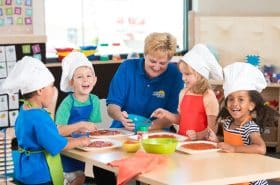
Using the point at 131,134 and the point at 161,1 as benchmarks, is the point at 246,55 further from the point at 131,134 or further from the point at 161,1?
the point at 131,134

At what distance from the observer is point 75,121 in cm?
306

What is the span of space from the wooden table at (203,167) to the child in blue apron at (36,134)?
0.33 feet

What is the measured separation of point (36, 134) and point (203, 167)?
2.47 feet

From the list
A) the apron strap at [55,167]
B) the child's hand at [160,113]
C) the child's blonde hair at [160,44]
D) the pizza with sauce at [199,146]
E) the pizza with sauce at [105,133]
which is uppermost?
the child's blonde hair at [160,44]

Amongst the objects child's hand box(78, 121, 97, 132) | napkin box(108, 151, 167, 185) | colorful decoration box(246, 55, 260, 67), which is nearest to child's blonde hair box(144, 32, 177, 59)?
child's hand box(78, 121, 97, 132)

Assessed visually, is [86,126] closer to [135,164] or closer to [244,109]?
[135,164]

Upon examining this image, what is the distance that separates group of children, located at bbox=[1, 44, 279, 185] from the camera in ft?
8.55

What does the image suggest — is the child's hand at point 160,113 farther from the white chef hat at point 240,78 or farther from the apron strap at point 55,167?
the apron strap at point 55,167

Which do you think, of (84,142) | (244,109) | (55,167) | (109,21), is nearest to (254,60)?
(109,21)

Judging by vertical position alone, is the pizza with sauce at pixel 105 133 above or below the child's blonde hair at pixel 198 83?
below

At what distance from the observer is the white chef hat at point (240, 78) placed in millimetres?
2658

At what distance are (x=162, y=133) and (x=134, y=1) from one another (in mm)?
2879

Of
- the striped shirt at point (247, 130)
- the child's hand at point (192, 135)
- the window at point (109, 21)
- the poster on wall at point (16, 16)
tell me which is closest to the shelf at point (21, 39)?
the poster on wall at point (16, 16)

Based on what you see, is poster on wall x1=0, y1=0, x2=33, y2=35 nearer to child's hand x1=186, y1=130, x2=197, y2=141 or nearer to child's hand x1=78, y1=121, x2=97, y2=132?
child's hand x1=78, y1=121, x2=97, y2=132
